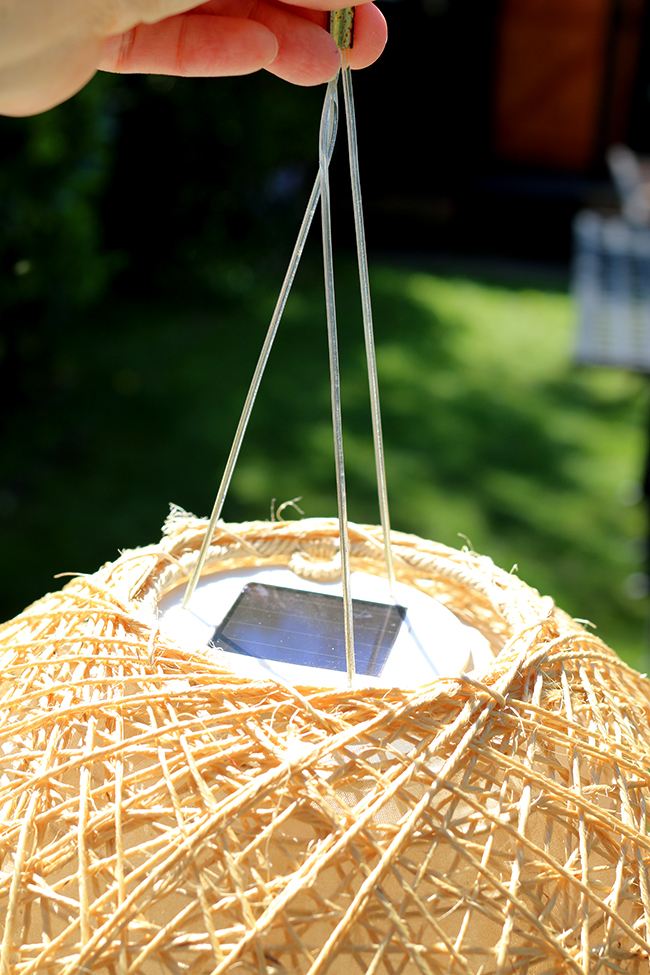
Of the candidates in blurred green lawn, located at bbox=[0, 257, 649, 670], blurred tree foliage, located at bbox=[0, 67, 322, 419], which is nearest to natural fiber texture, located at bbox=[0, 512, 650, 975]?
blurred green lawn, located at bbox=[0, 257, 649, 670]

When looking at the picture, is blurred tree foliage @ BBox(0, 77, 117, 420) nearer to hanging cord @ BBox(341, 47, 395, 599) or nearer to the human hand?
the human hand

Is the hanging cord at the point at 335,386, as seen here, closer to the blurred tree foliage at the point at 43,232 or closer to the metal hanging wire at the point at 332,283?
the metal hanging wire at the point at 332,283

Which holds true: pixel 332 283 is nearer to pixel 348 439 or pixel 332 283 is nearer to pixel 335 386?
pixel 335 386

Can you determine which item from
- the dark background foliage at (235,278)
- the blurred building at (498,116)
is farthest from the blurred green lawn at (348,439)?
the blurred building at (498,116)

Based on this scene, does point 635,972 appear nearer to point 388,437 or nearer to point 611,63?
point 388,437

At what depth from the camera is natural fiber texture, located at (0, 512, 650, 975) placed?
0.62 meters

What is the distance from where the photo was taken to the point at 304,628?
2.84 ft

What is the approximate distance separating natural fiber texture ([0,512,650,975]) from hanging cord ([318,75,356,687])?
9cm

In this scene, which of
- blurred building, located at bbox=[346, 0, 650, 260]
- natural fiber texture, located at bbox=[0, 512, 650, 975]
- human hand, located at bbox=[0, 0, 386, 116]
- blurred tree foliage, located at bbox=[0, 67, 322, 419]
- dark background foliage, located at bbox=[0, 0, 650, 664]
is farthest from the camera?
blurred building, located at bbox=[346, 0, 650, 260]

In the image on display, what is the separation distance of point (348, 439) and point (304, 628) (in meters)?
2.80

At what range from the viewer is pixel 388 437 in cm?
375

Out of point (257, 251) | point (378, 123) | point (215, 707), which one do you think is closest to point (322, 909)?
point (215, 707)

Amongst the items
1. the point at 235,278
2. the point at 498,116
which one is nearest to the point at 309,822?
the point at 235,278

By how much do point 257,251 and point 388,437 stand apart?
6.71 ft
